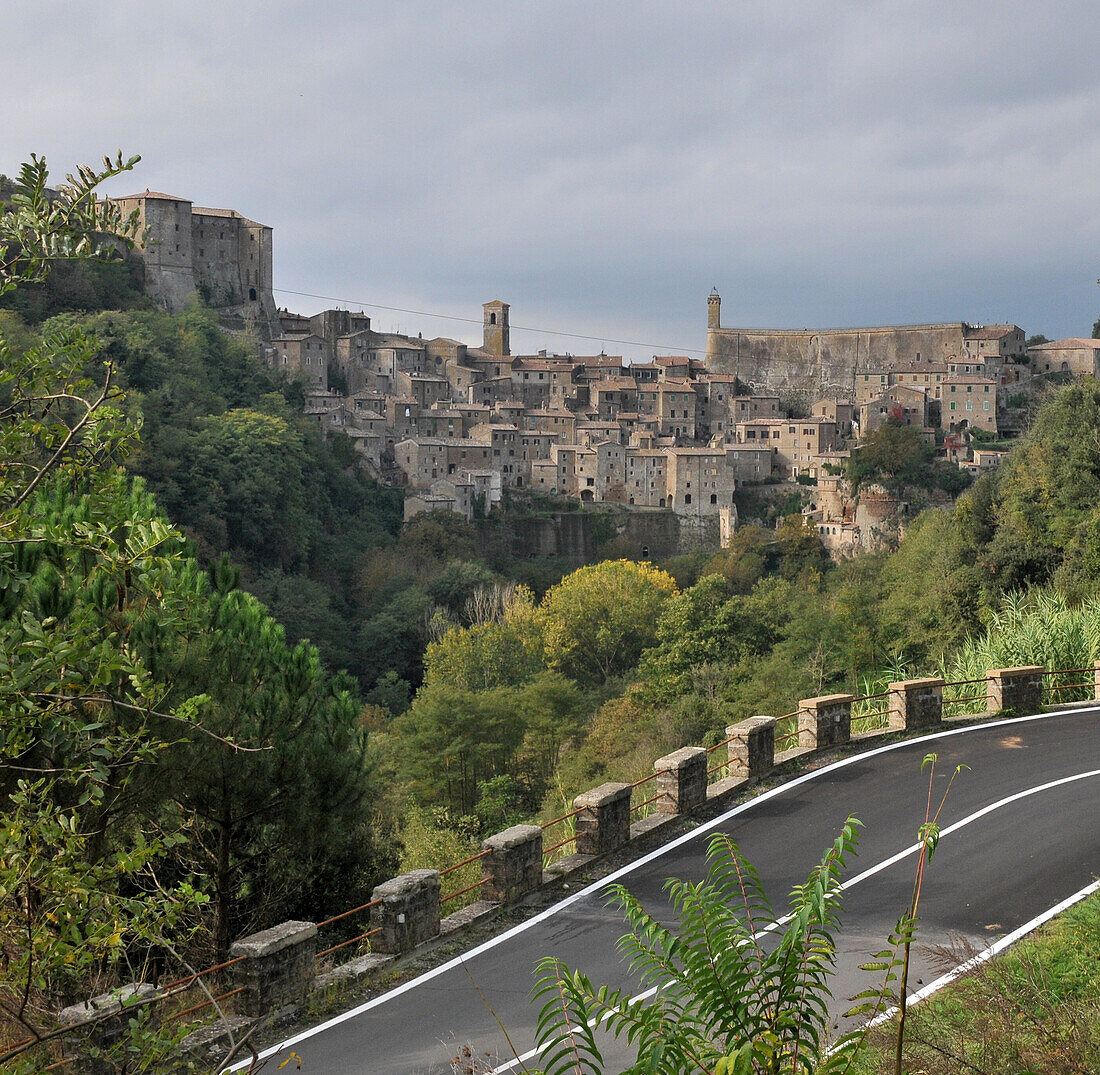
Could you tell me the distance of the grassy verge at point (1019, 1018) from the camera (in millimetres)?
4070

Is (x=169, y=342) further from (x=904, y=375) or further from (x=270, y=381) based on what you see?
(x=904, y=375)

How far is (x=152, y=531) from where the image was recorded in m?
3.84

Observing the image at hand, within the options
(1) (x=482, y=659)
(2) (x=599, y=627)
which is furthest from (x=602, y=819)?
(2) (x=599, y=627)

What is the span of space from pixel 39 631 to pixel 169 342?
62.6 metres

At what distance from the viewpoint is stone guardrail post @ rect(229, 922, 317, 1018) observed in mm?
6227

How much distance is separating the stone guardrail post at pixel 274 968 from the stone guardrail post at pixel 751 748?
511 cm

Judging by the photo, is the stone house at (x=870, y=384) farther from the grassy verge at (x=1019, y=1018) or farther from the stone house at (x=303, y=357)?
the grassy verge at (x=1019, y=1018)

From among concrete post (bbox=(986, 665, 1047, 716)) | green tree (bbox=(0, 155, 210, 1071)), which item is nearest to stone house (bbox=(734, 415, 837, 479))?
concrete post (bbox=(986, 665, 1047, 716))

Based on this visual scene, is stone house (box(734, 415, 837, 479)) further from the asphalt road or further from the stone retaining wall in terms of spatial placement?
the asphalt road

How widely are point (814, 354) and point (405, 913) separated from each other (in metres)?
93.2

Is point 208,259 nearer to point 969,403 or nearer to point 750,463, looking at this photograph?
point 750,463

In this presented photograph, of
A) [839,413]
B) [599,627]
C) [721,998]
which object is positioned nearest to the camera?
[721,998]

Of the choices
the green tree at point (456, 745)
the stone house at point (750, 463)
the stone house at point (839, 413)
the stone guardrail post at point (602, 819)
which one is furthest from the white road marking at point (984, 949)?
the stone house at point (839, 413)

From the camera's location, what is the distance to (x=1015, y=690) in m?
13.2
